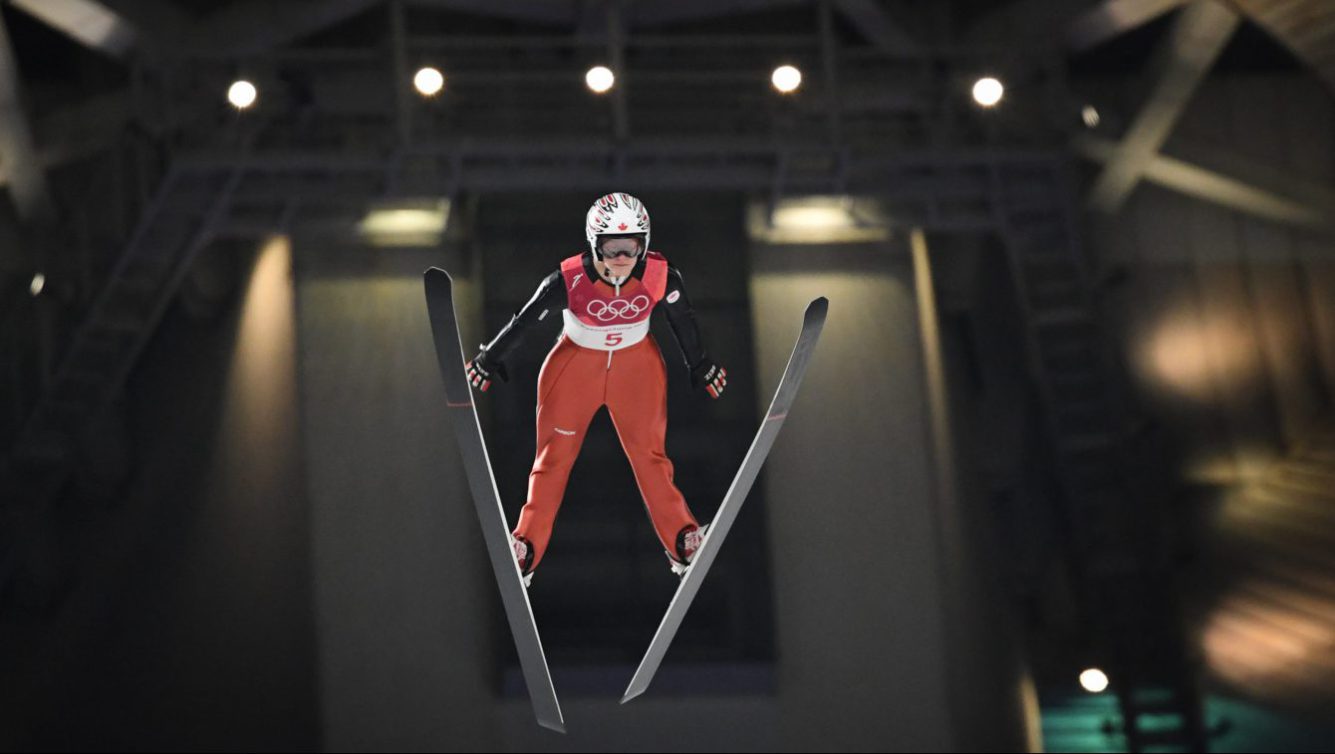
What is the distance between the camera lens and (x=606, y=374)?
7.22m

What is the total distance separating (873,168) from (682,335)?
18.4 feet

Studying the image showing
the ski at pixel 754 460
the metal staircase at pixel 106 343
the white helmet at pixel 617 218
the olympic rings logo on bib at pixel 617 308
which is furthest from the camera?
the metal staircase at pixel 106 343

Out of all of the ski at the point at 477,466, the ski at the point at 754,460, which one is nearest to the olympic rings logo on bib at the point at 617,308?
the ski at the point at 477,466

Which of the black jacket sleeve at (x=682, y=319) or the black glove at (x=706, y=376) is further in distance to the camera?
the black glove at (x=706, y=376)

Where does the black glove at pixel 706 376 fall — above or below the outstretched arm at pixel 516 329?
below

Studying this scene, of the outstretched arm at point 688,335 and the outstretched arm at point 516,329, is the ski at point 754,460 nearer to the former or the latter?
the outstretched arm at point 688,335

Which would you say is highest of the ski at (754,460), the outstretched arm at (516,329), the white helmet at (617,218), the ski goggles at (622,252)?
the white helmet at (617,218)

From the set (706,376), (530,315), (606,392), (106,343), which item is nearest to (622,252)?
(530,315)

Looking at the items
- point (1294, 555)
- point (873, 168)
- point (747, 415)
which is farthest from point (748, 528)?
point (1294, 555)

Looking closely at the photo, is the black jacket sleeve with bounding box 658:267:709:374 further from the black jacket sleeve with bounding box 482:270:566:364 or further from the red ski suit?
the black jacket sleeve with bounding box 482:270:566:364

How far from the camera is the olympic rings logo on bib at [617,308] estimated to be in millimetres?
7020

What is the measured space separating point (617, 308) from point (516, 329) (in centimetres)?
51

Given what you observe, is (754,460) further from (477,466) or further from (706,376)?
(477,466)

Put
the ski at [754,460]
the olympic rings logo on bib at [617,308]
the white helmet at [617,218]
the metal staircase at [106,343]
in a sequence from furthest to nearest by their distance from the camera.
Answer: the metal staircase at [106,343]
the ski at [754,460]
the olympic rings logo on bib at [617,308]
the white helmet at [617,218]
